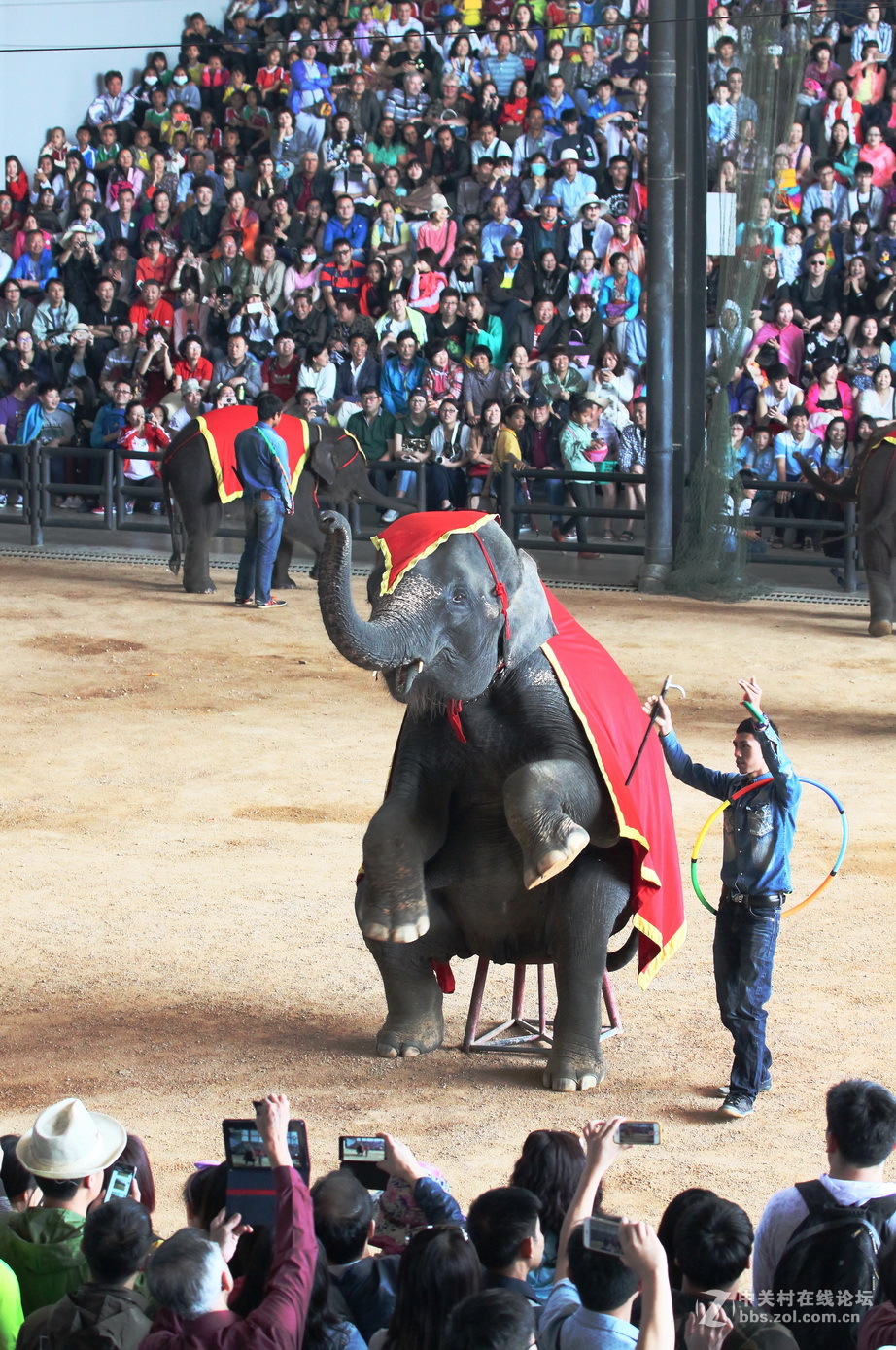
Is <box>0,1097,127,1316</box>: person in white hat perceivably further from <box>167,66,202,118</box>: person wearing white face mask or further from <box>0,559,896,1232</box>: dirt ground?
<box>167,66,202,118</box>: person wearing white face mask

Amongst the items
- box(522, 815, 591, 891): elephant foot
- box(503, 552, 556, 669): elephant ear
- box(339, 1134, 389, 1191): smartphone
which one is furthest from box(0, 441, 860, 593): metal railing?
box(339, 1134, 389, 1191): smartphone

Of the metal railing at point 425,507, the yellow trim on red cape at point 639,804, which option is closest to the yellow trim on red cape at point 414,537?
the yellow trim on red cape at point 639,804

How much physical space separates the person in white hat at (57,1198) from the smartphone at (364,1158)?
44 centimetres

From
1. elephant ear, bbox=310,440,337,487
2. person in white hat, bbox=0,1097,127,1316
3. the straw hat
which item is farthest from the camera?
elephant ear, bbox=310,440,337,487

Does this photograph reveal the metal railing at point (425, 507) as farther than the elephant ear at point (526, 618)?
Yes

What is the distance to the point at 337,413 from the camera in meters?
16.4

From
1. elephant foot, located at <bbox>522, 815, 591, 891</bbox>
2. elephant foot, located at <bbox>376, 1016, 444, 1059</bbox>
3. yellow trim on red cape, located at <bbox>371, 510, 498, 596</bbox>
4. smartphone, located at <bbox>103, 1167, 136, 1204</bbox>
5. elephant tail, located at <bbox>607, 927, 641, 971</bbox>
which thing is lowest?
elephant foot, located at <bbox>376, 1016, 444, 1059</bbox>

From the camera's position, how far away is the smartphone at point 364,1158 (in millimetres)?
3461

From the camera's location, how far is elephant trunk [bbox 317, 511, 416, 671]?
463cm

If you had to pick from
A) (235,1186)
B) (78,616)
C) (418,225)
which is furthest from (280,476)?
(235,1186)

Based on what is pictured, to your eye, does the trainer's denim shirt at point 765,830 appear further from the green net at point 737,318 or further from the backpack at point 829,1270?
the green net at point 737,318

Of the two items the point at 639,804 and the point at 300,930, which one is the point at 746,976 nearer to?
the point at 639,804

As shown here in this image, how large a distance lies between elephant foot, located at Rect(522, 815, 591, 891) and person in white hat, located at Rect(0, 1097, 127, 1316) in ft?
5.85

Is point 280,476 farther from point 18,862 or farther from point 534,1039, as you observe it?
point 534,1039
